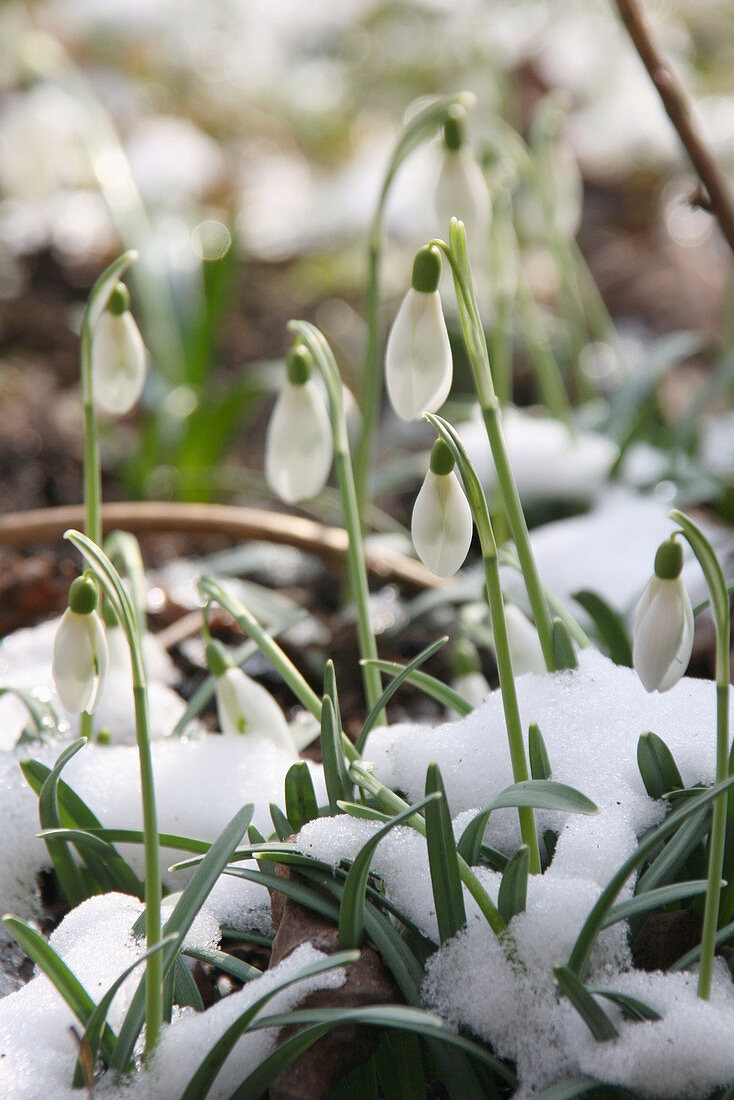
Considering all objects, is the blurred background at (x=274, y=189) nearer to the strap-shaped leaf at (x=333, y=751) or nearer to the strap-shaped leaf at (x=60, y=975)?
the strap-shaped leaf at (x=333, y=751)

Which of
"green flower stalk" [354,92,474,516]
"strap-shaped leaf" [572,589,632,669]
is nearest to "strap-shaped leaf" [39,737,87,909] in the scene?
"strap-shaped leaf" [572,589,632,669]

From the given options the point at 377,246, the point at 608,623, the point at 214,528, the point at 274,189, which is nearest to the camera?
the point at 608,623

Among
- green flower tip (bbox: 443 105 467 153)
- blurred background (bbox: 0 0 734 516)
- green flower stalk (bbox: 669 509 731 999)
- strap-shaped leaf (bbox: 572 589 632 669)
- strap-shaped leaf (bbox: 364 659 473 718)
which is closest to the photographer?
green flower stalk (bbox: 669 509 731 999)

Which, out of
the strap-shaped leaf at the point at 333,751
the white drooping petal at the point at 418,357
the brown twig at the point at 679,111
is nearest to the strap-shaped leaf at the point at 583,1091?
the strap-shaped leaf at the point at 333,751

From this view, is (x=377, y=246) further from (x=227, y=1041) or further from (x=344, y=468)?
(x=227, y=1041)

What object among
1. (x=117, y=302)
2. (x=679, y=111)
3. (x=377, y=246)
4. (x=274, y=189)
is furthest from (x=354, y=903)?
(x=274, y=189)

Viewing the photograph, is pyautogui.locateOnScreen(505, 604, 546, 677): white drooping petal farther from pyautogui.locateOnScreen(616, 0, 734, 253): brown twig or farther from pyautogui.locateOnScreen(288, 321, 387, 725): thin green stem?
pyautogui.locateOnScreen(616, 0, 734, 253): brown twig
